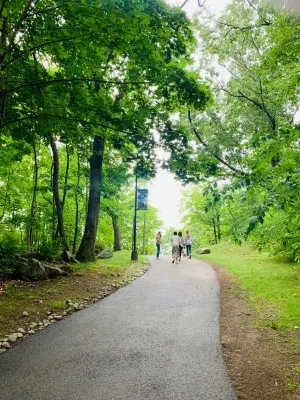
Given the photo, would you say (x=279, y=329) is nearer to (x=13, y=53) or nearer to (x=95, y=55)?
(x=95, y=55)

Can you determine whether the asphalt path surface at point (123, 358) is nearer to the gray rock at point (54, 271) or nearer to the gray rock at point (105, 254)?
the gray rock at point (54, 271)

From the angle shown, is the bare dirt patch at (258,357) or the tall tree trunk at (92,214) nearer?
the bare dirt patch at (258,357)

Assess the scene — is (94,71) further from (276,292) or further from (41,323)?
(276,292)

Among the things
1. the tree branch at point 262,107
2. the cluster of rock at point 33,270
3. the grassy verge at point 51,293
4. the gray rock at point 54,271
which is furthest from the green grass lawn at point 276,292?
the tree branch at point 262,107

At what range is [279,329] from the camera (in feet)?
19.7

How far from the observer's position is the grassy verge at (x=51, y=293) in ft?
20.9

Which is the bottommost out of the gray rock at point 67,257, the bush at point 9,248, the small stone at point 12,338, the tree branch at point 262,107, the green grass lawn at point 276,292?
the small stone at point 12,338

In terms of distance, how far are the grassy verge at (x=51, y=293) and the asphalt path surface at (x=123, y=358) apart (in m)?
0.67

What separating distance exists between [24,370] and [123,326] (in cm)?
226

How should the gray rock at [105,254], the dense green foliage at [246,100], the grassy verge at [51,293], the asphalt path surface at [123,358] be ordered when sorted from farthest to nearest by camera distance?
the gray rock at [105,254] < the dense green foliage at [246,100] < the grassy verge at [51,293] < the asphalt path surface at [123,358]

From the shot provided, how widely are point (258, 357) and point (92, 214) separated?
11.0 metres

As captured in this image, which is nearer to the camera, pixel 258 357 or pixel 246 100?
pixel 258 357

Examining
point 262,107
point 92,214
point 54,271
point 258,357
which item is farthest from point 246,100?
point 258,357

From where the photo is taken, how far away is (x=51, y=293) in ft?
27.4
